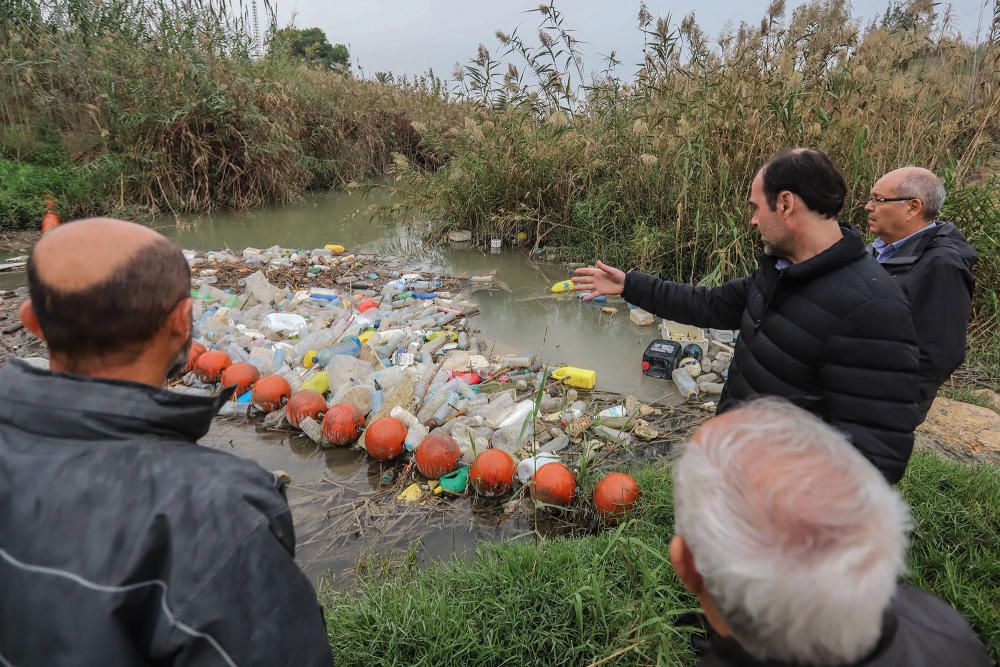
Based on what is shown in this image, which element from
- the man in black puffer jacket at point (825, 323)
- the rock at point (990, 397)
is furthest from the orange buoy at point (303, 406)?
the rock at point (990, 397)

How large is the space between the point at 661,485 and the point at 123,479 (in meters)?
2.65

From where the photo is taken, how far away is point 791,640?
2.50 feet

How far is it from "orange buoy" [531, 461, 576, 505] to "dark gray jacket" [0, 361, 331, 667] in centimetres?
216

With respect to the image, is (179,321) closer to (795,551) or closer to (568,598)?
(795,551)

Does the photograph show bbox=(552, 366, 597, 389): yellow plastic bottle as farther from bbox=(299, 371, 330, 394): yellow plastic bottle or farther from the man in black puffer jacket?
the man in black puffer jacket

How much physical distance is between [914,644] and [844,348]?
119 centimetres

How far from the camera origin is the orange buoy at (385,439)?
3.65m

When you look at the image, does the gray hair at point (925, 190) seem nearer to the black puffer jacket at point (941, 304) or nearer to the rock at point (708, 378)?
the black puffer jacket at point (941, 304)

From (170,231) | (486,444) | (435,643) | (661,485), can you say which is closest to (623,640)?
(435,643)

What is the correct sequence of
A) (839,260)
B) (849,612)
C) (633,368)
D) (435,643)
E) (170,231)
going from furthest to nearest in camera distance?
(170,231) < (633,368) < (435,643) < (839,260) < (849,612)

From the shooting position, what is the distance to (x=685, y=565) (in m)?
0.93

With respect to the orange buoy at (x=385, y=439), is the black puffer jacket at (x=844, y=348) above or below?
above

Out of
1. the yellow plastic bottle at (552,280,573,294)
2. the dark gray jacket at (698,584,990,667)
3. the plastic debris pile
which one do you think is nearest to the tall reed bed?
the yellow plastic bottle at (552,280,573,294)

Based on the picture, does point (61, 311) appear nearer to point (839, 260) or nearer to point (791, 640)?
point (791, 640)
